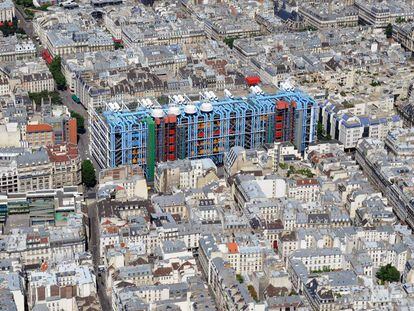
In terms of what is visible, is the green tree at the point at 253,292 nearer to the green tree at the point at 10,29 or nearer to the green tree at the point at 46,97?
the green tree at the point at 46,97

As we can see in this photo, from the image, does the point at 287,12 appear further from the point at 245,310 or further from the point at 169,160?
the point at 245,310

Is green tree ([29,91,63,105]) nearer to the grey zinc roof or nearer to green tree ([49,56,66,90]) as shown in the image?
green tree ([49,56,66,90])

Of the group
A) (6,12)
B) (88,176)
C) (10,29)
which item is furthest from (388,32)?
(88,176)

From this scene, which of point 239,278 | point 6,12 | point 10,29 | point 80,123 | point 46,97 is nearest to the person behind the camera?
point 239,278

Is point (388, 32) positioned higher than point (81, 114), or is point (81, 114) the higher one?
point (81, 114)

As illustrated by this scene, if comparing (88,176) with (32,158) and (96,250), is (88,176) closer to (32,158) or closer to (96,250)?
(32,158)

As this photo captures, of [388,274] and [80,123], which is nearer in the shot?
[388,274]
